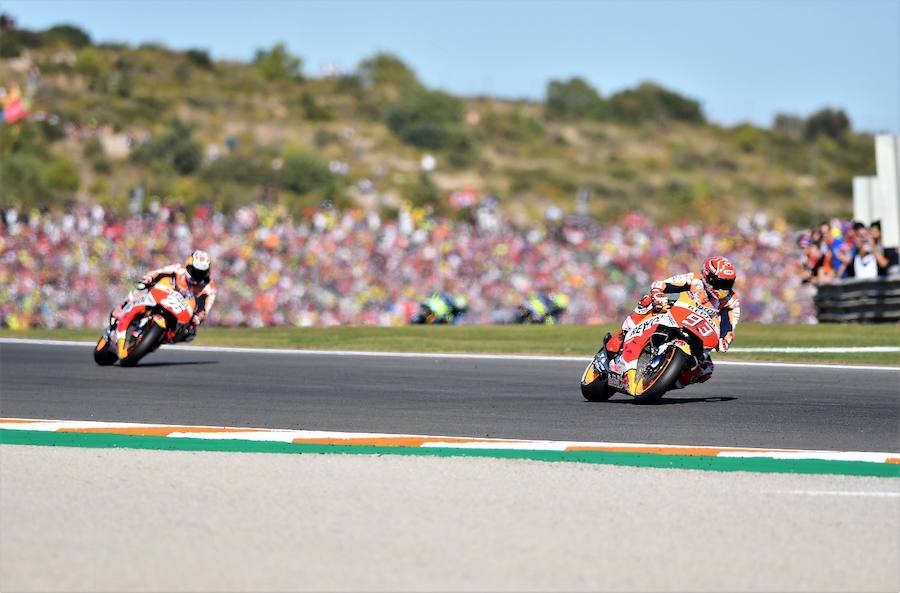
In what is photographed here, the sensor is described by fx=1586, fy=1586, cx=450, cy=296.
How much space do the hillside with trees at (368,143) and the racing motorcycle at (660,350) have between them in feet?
132

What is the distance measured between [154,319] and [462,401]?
4738 millimetres

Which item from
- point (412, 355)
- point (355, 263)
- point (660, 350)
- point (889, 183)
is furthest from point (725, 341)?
point (355, 263)

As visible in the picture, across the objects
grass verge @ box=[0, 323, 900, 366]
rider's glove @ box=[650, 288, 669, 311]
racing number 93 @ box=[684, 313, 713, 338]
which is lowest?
grass verge @ box=[0, 323, 900, 366]

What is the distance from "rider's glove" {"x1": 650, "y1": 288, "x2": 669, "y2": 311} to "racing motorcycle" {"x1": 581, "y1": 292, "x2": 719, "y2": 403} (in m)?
0.05

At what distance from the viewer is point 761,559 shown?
622 cm

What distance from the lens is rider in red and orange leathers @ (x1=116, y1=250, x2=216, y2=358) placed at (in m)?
15.9

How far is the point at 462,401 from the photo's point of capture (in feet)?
41.3

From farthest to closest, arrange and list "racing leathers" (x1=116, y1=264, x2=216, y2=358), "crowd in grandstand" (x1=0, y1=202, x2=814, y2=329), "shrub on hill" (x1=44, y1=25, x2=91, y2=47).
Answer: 1. "shrub on hill" (x1=44, y1=25, x2=91, y2=47)
2. "crowd in grandstand" (x1=0, y1=202, x2=814, y2=329)
3. "racing leathers" (x1=116, y1=264, x2=216, y2=358)

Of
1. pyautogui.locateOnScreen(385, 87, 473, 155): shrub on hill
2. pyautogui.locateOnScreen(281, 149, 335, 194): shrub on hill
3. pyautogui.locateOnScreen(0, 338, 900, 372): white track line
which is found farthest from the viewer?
pyautogui.locateOnScreen(385, 87, 473, 155): shrub on hill

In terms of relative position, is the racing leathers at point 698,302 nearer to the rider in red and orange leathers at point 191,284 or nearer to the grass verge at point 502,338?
the rider in red and orange leathers at point 191,284

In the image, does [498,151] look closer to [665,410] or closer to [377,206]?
[377,206]

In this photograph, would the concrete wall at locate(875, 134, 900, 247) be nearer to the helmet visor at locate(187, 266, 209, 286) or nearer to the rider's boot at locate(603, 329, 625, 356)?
the helmet visor at locate(187, 266, 209, 286)

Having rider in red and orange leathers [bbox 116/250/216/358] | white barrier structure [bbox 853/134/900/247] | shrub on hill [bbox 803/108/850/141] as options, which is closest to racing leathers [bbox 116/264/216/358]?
rider in red and orange leathers [bbox 116/250/216/358]

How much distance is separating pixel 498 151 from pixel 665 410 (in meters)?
66.9
